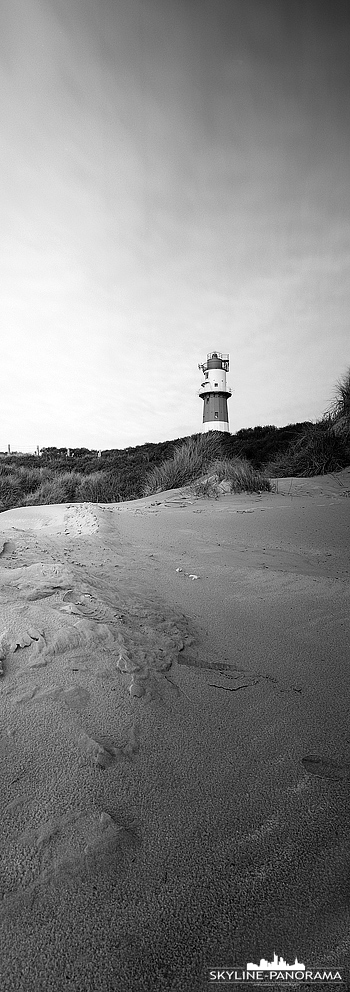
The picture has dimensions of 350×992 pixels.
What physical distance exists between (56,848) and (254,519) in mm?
4205

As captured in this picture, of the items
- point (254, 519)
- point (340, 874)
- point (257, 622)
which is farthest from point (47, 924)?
point (254, 519)

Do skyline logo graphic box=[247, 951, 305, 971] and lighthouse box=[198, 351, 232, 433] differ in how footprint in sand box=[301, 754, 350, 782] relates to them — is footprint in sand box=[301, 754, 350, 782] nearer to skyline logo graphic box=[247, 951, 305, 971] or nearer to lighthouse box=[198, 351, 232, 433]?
skyline logo graphic box=[247, 951, 305, 971]

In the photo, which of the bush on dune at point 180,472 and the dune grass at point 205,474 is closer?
the dune grass at point 205,474

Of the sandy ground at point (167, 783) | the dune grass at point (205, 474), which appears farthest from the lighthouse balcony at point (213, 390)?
the sandy ground at point (167, 783)

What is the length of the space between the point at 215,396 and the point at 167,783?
30.9m

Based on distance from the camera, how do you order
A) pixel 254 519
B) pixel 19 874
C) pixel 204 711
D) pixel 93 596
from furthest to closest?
pixel 254 519
pixel 93 596
pixel 204 711
pixel 19 874

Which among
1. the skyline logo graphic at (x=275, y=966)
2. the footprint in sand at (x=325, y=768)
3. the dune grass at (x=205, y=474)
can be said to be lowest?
the skyline logo graphic at (x=275, y=966)

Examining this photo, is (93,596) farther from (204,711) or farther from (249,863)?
(249,863)

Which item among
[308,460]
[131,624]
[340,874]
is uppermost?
[308,460]

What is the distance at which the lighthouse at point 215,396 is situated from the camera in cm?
3050

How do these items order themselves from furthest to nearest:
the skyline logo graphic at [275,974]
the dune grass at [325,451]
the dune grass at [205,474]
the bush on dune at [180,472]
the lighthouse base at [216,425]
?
the lighthouse base at [216,425]
the bush on dune at [180,472]
the dune grass at [325,451]
the dune grass at [205,474]
the skyline logo graphic at [275,974]

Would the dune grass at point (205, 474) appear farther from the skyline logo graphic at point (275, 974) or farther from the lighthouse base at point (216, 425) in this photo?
the lighthouse base at point (216, 425)

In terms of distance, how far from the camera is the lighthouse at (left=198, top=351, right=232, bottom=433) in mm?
30500

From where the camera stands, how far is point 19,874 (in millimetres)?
914
